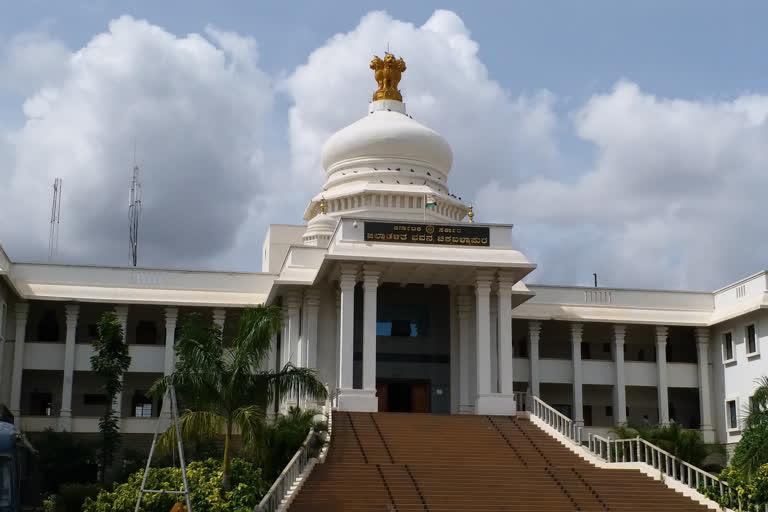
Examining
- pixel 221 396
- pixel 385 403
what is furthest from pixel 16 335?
pixel 221 396

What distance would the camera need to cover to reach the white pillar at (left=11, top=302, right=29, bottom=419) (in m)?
41.5

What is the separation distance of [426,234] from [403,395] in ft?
23.5

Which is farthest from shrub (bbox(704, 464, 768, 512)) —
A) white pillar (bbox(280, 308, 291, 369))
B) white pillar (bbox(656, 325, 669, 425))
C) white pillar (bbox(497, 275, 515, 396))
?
white pillar (bbox(280, 308, 291, 369))

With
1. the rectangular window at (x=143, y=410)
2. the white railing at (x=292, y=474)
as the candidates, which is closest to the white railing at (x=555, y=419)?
the white railing at (x=292, y=474)

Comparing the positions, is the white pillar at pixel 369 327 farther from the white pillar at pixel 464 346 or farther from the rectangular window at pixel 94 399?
the rectangular window at pixel 94 399

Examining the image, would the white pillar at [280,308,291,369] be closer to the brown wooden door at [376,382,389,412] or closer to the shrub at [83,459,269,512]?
the brown wooden door at [376,382,389,412]

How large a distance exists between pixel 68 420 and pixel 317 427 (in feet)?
50.6

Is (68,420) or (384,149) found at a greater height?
(384,149)

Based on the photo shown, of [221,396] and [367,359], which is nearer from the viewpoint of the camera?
[221,396]

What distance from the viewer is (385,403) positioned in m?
41.2

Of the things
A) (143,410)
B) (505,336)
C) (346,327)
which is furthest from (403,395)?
(143,410)

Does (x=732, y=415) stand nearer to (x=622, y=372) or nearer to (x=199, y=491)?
(x=622, y=372)

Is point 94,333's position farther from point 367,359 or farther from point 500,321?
point 500,321

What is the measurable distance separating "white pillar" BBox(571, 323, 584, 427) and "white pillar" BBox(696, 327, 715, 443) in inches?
205
